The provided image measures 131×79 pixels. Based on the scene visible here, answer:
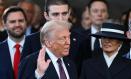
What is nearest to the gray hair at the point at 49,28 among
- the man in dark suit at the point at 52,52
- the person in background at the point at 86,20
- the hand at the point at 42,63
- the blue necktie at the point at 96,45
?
the man in dark suit at the point at 52,52

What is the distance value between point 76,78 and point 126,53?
1107mm

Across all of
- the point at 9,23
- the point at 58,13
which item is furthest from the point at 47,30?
the point at 9,23

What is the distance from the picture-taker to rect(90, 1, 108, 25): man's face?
33.0ft

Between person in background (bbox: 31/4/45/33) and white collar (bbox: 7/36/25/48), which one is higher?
white collar (bbox: 7/36/25/48)

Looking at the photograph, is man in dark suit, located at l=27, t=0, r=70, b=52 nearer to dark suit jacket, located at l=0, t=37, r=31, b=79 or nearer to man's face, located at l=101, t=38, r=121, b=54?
dark suit jacket, located at l=0, t=37, r=31, b=79

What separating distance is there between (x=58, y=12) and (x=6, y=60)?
90 centimetres

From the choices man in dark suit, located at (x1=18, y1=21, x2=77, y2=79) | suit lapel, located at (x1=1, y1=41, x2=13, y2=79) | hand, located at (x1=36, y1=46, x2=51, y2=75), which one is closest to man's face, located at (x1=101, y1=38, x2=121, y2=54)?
man in dark suit, located at (x1=18, y1=21, x2=77, y2=79)

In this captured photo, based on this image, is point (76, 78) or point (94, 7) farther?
point (94, 7)

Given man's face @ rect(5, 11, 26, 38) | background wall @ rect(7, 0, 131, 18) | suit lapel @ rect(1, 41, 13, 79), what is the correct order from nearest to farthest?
suit lapel @ rect(1, 41, 13, 79)
man's face @ rect(5, 11, 26, 38)
background wall @ rect(7, 0, 131, 18)

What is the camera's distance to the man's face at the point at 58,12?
8.42 meters

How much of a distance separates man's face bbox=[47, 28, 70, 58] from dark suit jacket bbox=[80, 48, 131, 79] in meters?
0.60

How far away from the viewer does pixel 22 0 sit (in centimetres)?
1205

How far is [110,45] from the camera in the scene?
25.8 ft

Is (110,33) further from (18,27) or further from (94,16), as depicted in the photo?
(94,16)
